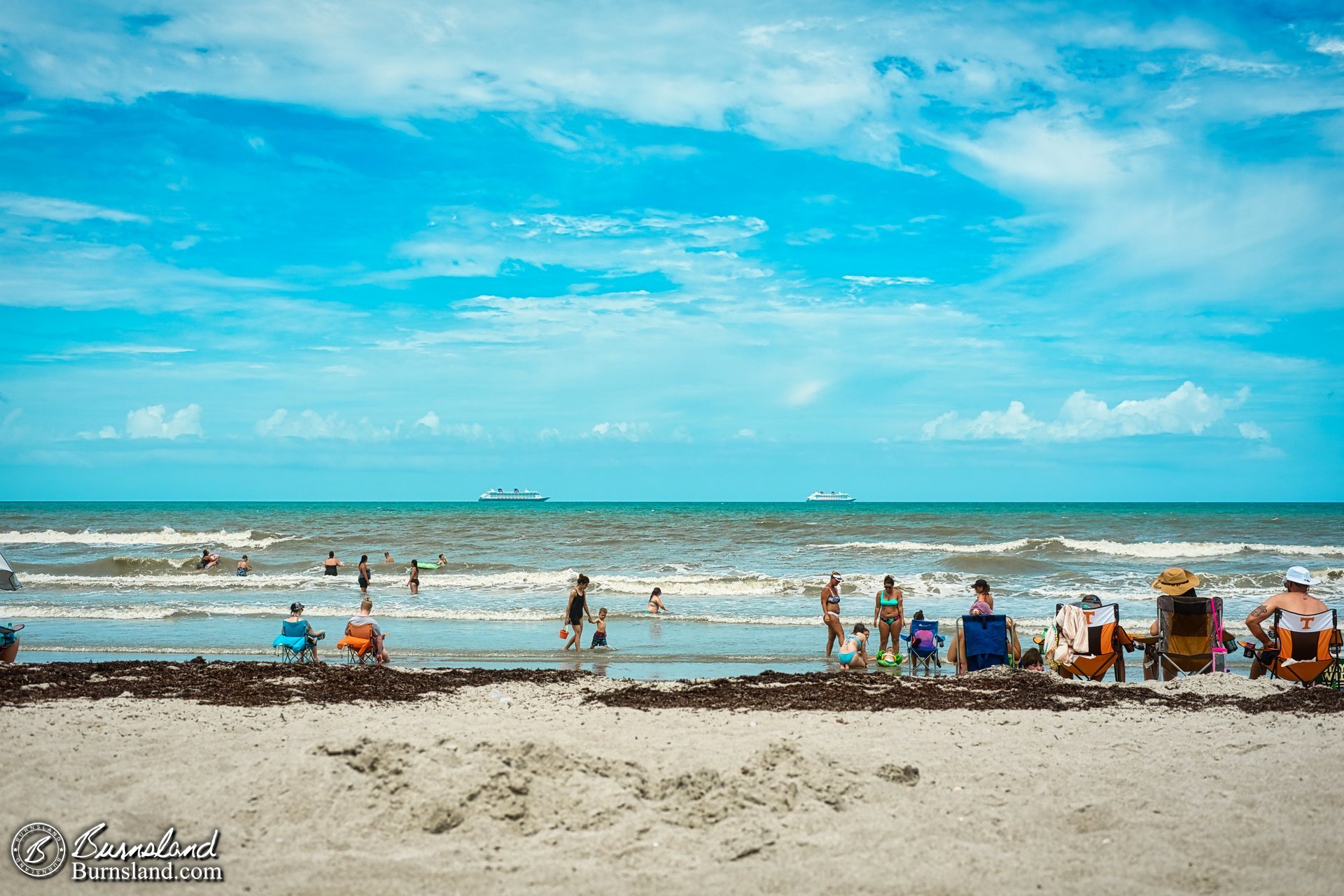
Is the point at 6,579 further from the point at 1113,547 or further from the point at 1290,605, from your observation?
the point at 1113,547

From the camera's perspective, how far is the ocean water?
15.3m

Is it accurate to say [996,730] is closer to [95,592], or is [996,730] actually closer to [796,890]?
[796,890]

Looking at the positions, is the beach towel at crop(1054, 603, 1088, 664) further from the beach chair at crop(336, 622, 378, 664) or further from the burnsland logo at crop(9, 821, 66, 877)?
the burnsland logo at crop(9, 821, 66, 877)

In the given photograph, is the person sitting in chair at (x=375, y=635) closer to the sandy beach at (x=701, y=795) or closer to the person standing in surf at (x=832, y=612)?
the sandy beach at (x=701, y=795)

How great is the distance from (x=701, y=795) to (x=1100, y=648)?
7.10 metres

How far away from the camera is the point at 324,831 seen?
5.14 m

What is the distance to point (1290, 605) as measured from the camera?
31.9 feet

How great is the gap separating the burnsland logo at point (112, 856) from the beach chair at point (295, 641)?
7.54m

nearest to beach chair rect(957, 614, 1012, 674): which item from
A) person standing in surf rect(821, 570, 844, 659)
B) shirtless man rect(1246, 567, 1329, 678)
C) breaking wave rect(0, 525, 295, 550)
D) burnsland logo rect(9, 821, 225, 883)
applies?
person standing in surf rect(821, 570, 844, 659)

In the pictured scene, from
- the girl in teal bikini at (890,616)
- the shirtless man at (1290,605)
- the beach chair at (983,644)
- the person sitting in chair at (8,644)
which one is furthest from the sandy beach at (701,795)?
the girl in teal bikini at (890,616)

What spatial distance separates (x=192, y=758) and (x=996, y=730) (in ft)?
20.4

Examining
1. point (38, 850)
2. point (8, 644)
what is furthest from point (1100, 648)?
point (8, 644)

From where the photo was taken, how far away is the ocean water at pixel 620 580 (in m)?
15.3

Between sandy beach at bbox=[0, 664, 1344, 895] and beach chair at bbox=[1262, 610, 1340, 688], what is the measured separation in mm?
1211
